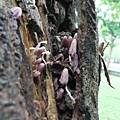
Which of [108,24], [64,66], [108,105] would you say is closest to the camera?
[64,66]

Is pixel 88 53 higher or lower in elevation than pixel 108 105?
higher

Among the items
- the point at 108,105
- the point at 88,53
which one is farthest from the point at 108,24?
the point at 88,53

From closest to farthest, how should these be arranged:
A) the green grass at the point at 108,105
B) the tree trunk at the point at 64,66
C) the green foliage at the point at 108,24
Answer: the tree trunk at the point at 64,66, the green grass at the point at 108,105, the green foliage at the point at 108,24

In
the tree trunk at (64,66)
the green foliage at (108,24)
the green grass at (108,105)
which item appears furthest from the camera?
the green foliage at (108,24)

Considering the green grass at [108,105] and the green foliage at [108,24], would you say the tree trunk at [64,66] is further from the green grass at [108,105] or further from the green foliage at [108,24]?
the green foliage at [108,24]

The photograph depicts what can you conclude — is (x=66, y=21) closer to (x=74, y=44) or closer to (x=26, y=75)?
(x=74, y=44)

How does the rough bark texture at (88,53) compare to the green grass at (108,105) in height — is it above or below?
above

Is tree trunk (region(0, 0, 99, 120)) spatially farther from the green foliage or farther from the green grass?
the green foliage

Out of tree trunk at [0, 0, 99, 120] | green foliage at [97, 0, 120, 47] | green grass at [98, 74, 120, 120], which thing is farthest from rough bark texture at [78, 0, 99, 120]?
green foliage at [97, 0, 120, 47]

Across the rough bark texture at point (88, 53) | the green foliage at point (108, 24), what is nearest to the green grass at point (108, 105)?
the green foliage at point (108, 24)

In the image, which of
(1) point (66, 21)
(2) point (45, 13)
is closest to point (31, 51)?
(2) point (45, 13)

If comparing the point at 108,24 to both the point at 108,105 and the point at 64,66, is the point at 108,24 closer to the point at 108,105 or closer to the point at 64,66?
the point at 108,105
